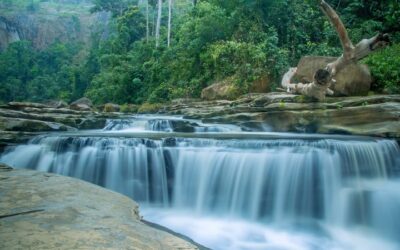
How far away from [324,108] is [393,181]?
121 inches

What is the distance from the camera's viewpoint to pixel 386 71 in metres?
10.8

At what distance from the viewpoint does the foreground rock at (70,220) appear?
8.92ft

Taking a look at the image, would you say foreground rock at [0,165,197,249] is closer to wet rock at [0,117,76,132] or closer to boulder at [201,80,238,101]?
wet rock at [0,117,76,132]

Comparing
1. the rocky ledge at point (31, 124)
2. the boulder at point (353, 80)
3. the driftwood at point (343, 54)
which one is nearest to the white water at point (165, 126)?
the rocky ledge at point (31, 124)

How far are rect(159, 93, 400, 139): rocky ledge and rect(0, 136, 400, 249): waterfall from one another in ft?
3.74

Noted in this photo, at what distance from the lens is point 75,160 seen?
802cm

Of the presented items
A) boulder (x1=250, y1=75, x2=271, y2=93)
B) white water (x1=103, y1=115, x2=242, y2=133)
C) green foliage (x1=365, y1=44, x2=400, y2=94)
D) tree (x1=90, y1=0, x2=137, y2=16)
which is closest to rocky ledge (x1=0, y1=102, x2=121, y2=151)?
white water (x1=103, y1=115, x2=242, y2=133)

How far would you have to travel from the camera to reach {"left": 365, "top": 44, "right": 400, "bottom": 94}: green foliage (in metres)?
10.5

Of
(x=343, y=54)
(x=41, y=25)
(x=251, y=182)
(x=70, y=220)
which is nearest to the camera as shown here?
(x=70, y=220)

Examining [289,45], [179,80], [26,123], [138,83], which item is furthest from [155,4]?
[26,123]

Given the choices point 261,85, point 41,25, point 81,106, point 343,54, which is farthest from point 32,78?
point 343,54

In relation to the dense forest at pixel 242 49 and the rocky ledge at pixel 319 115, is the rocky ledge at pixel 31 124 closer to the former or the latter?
the rocky ledge at pixel 319 115

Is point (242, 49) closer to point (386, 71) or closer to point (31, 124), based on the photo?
point (386, 71)

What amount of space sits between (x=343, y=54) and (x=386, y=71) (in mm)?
3233
